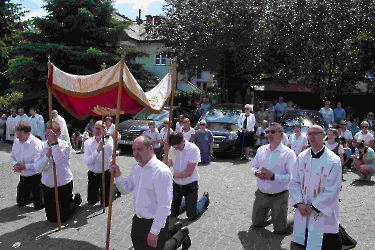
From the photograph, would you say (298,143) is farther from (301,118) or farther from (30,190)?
(30,190)

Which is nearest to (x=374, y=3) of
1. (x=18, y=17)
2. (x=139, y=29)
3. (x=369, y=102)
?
(x=369, y=102)

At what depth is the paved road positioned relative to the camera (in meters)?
6.28

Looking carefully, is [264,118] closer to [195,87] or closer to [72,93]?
[72,93]

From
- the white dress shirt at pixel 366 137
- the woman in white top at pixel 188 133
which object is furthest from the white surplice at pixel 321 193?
the white dress shirt at pixel 366 137

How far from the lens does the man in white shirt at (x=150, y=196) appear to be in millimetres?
4508

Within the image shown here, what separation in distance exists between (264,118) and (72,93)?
1277cm

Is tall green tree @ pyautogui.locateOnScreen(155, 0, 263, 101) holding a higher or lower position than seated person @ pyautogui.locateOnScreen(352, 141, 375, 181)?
higher

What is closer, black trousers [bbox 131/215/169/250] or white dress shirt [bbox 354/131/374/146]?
black trousers [bbox 131/215/169/250]

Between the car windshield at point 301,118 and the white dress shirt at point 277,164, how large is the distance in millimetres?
9103

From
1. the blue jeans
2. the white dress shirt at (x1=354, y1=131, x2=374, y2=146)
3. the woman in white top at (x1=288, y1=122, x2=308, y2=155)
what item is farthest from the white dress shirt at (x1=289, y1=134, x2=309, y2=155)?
the blue jeans

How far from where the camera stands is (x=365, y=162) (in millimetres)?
11703

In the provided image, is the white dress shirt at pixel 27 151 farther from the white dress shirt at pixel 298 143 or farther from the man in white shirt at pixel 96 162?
the white dress shirt at pixel 298 143

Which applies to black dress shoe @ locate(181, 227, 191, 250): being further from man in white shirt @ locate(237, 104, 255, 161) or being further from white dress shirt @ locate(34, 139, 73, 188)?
man in white shirt @ locate(237, 104, 255, 161)

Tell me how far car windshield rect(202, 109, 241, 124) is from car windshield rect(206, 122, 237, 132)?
0.18 meters
